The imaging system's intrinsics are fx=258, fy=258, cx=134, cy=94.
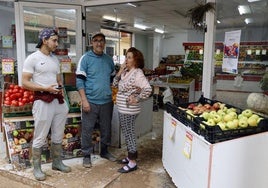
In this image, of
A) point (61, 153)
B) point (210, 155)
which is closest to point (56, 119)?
point (61, 153)

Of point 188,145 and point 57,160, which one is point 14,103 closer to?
point 57,160

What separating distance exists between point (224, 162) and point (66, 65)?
102 inches

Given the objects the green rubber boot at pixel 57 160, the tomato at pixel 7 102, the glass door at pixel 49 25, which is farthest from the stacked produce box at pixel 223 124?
the glass door at pixel 49 25

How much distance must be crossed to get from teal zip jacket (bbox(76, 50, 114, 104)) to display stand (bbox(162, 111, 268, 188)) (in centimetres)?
109

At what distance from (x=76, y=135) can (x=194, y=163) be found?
165 cm

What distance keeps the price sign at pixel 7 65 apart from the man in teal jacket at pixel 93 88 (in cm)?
105

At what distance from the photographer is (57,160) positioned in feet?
9.55

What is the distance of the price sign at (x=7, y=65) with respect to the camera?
3301 mm

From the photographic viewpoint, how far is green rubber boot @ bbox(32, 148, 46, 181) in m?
2.69

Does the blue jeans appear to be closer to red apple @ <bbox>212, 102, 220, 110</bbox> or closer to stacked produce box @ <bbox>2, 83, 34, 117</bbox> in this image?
stacked produce box @ <bbox>2, 83, 34, 117</bbox>

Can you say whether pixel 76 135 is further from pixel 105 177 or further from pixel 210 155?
pixel 210 155

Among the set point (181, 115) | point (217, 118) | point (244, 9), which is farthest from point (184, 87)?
point (217, 118)

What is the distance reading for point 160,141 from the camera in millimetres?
3969

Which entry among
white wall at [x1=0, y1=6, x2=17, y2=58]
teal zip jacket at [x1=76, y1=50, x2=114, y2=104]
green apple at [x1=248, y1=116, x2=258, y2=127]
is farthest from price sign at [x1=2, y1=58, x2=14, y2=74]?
green apple at [x1=248, y1=116, x2=258, y2=127]
